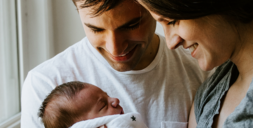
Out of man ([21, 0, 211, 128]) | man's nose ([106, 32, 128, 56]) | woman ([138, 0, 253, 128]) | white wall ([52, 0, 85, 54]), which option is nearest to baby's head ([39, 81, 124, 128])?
man ([21, 0, 211, 128])

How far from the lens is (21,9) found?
1598mm

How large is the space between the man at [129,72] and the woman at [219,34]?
0.25 meters

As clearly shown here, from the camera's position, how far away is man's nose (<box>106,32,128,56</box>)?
977 mm

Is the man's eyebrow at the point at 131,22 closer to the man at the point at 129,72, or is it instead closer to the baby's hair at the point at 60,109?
the man at the point at 129,72

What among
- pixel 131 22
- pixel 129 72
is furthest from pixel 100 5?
pixel 129 72

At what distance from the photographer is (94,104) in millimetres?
1000

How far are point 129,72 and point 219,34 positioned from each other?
58 centimetres

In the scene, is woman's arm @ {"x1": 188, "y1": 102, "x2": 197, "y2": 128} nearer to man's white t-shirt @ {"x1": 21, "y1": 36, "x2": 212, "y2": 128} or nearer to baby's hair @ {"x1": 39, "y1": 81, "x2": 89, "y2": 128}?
man's white t-shirt @ {"x1": 21, "y1": 36, "x2": 212, "y2": 128}

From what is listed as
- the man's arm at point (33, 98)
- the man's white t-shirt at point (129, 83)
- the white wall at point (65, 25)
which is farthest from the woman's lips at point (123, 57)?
the white wall at point (65, 25)

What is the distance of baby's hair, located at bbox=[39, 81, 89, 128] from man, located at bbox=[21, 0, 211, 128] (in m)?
0.09

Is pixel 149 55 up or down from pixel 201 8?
down

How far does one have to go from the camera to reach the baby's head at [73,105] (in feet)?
3.19

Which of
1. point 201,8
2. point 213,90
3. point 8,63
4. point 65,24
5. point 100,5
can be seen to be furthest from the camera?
point 65,24

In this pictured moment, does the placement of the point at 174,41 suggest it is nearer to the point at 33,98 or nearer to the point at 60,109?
the point at 60,109
